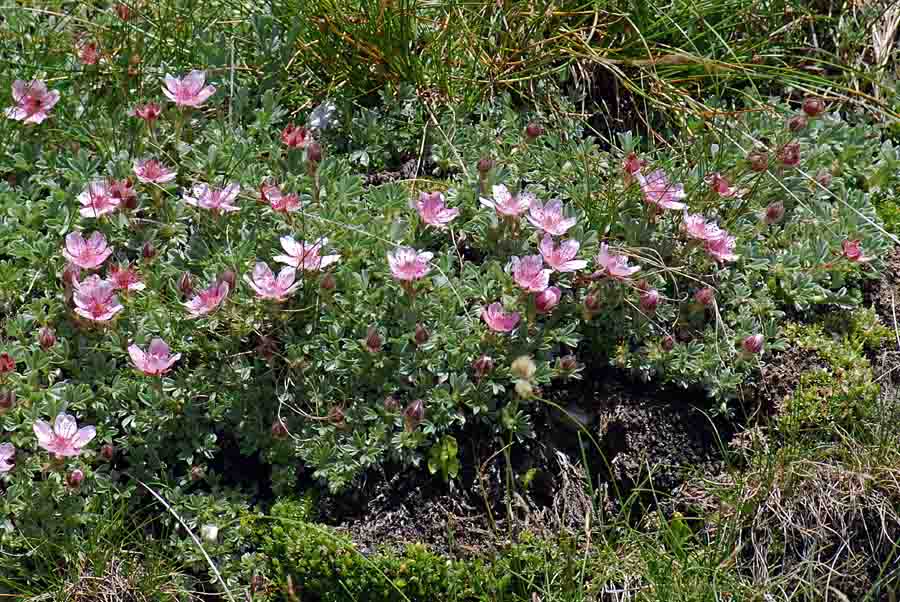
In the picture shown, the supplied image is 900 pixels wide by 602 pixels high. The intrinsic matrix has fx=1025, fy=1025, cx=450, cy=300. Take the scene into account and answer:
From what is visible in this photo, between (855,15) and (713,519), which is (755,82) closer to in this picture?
(855,15)

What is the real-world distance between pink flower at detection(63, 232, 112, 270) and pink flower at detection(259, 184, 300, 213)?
51 cm

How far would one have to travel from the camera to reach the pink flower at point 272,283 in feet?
9.80

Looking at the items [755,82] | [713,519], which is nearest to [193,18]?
[755,82]

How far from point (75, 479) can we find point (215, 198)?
36.9 inches

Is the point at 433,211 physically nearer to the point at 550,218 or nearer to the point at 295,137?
the point at 550,218

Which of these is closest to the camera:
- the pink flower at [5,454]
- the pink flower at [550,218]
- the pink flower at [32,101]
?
the pink flower at [5,454]

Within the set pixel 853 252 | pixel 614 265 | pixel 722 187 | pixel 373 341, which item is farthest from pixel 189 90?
pixel 853 252

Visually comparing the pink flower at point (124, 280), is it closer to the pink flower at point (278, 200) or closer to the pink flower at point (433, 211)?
the pink flower at point (278, 200)

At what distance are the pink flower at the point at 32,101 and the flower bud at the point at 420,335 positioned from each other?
1544 mm

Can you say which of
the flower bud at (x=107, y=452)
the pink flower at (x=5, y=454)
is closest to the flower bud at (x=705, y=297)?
the flower bud at (x=107, y=452)

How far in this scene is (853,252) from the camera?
3348 millimetres

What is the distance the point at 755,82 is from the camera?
4121 mm

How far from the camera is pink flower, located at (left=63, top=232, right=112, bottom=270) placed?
3123 millimetres

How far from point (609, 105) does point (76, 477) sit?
7.88ft
